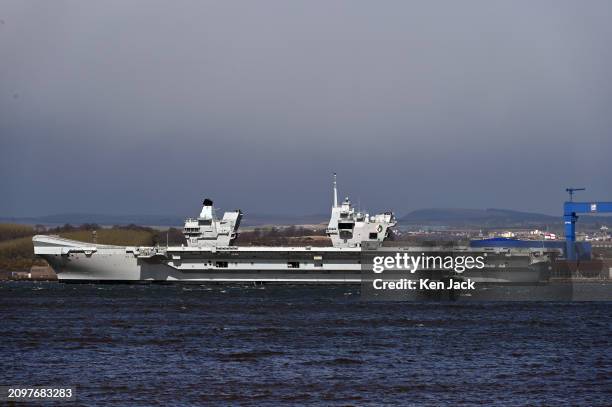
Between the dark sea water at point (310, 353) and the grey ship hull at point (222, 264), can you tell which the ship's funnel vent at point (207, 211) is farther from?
the dark sea water at point (310, 353)

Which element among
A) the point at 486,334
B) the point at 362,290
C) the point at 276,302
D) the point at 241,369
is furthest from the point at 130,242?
the point at 241,369

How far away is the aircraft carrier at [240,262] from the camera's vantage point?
79.8 meters

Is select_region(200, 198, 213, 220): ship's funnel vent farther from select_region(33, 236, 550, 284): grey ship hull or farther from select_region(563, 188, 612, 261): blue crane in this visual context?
select_region(563, 188, 612, 261): blue crane

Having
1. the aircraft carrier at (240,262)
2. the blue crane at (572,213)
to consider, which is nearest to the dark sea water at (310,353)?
the aircraft carrier at (240,262)

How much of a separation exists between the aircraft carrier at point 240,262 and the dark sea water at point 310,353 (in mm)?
20724

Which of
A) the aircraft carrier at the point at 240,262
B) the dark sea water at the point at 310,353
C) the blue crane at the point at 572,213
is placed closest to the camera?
the dark sea water at the point at 310,353

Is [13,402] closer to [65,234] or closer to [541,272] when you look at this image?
[541,272]

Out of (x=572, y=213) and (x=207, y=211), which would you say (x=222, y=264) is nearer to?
(x=207, y=211)

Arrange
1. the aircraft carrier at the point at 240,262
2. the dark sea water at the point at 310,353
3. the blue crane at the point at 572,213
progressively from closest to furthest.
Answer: the dark sea water at the point at 310,353, the aircraft carrier at the point at 240,262, the blue crane at the point at 572,213

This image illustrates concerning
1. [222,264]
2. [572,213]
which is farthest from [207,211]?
[572,213]

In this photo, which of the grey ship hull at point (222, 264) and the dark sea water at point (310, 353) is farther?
the grey ship hull at point (222, 264)

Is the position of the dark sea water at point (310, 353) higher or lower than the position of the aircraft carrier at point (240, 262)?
lower

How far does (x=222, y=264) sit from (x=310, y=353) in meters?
47.1

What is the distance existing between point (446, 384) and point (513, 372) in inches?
121
